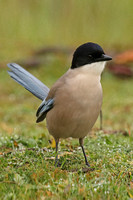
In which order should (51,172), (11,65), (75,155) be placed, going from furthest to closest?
(11,65) → (75,155) → (51,172)

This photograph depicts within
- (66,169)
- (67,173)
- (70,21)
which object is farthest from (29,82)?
(70,21)

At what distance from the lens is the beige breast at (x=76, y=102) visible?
404cm

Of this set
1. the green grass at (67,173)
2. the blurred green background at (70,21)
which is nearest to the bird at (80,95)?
the green grass at (67,173)

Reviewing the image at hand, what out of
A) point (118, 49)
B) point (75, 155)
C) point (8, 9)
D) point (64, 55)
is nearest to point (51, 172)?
point (75, 155)

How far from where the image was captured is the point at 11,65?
17.5 feet

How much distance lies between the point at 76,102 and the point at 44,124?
420 centimetres

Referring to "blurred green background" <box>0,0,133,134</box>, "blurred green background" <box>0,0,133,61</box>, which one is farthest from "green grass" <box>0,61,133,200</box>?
"blurred green background" <box>0,0,133,61</box>

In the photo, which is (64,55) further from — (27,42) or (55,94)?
(55,94)

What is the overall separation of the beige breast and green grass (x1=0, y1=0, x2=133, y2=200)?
1.36 ft

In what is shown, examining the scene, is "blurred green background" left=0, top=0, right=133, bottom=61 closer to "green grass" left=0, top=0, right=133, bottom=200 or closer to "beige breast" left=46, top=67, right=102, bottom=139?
"green grass" left=0, top=0, right=133, bottom=200

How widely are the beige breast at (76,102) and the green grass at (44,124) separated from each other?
42 centimetres

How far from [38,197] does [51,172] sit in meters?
0.45

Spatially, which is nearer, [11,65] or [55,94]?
[55,94]

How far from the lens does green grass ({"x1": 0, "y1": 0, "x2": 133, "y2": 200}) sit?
11.7 feet
